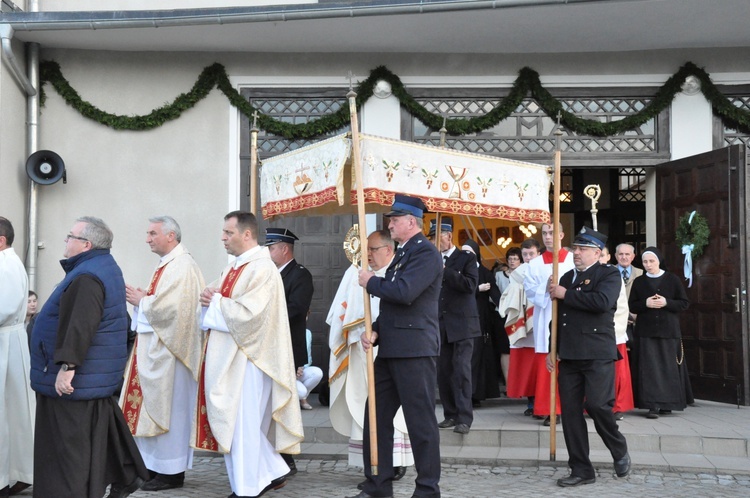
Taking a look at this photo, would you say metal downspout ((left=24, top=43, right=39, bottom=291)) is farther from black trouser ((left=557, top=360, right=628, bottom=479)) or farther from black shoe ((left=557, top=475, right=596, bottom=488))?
black shoe ((left=557, top=475, right=596, bottom=488))

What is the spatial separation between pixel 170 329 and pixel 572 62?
21.9 feet

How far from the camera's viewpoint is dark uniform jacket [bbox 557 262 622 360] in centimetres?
670

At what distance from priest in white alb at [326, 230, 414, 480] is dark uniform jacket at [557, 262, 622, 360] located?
1436 millimetres

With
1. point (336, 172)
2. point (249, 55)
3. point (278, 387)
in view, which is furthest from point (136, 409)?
point (249, 55)

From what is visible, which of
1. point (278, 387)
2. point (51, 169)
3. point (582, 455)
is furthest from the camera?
point (51, 169)

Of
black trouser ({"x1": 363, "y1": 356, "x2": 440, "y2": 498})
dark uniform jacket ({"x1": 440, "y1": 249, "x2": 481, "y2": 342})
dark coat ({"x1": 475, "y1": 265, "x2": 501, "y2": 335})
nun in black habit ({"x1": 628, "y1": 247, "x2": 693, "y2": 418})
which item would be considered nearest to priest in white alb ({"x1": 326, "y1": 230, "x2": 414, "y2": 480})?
black trouser ({"x1": 363, "y1": 356, "x2": 440, "y2": 498})

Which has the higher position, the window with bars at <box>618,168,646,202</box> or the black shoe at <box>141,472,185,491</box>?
the window with bars at <box>618,168,646,202</box>

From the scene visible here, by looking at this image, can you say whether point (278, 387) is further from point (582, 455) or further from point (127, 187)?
point (127, 187)

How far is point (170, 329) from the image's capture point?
21.7ft

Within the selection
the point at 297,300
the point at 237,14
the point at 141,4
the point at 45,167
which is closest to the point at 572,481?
the point at 297,300

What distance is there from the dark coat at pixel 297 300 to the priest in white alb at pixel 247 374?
4.75 ft

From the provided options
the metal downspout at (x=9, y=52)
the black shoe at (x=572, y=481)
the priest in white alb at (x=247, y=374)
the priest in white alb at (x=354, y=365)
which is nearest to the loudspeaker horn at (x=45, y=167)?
the metal downspout at (x=9, y=52)

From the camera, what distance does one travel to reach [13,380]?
21.9 feet

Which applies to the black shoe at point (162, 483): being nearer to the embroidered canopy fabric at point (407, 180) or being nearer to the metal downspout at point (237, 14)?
the embroidered canopy fabric at point (407, 180)
